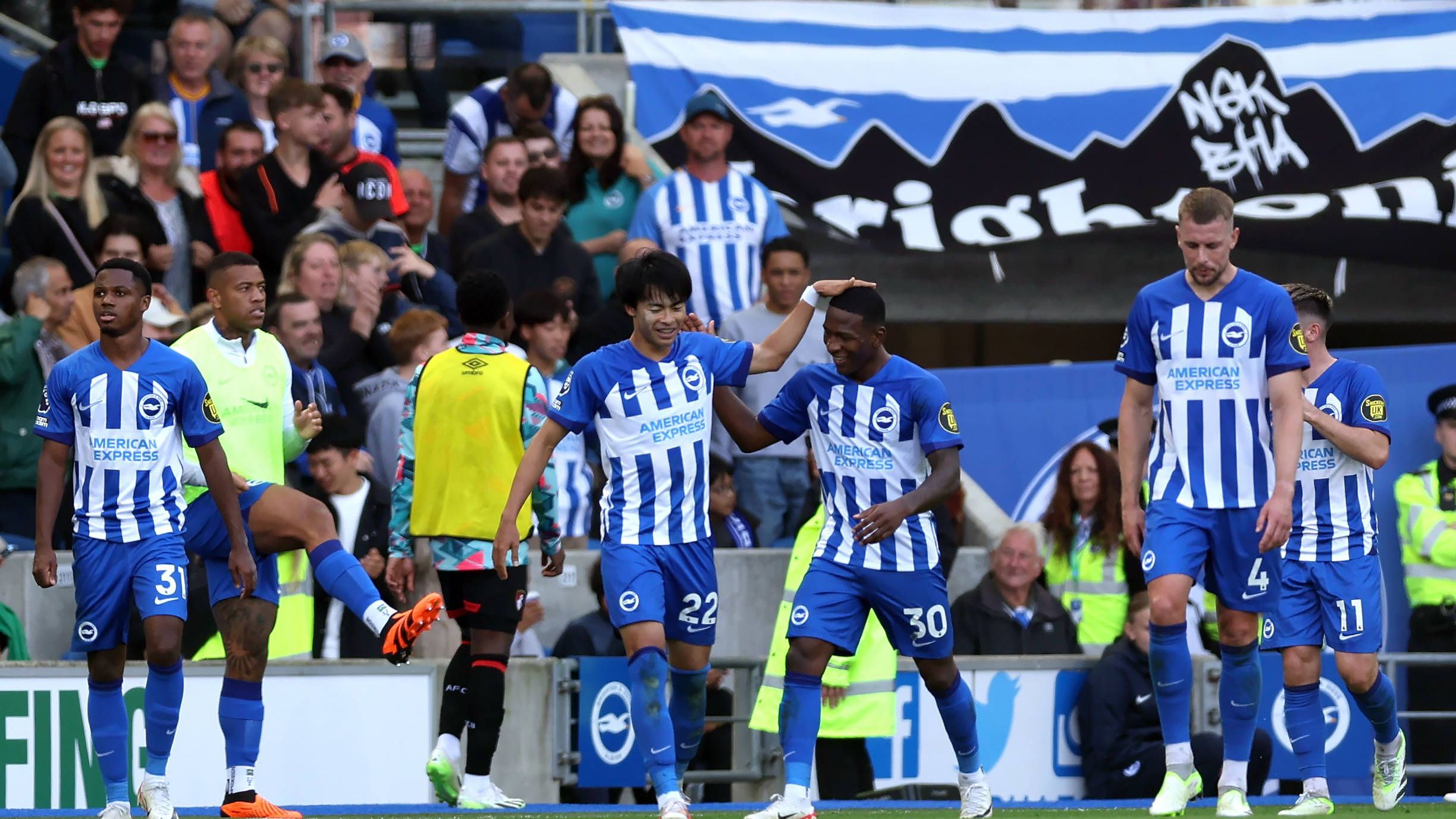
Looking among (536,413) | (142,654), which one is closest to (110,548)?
(536,413)

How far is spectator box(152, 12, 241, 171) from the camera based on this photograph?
12.7 meters

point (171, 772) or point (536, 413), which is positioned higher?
point (536, 413)

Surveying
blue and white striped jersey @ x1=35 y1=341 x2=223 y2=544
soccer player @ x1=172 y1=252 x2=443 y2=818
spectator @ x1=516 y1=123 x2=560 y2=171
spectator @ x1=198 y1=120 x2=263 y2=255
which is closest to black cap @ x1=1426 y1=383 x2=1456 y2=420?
spectator @ x1=516 y1=123 x2=560 y2=171

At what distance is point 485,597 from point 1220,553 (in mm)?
2966

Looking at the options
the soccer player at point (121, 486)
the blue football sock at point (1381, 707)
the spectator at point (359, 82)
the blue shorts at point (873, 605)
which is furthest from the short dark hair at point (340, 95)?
the blue football sock at point (1381, 707)

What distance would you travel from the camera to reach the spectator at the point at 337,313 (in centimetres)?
1081

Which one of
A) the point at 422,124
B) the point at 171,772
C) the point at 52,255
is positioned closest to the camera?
the point at 171,772

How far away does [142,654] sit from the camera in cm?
988

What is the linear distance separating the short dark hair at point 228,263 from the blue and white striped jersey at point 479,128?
5.04 m

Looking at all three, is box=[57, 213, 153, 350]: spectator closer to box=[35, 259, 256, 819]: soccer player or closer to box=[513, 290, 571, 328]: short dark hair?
box=[513, 290, 571, 328]: short dark hair

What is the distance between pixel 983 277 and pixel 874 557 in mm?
7111

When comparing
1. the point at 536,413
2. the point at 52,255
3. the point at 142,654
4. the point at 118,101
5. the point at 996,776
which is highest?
the point at 118,101

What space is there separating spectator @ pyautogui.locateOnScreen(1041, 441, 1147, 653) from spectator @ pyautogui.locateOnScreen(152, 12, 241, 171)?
5.70 m

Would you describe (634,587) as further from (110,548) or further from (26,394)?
(26,394)
